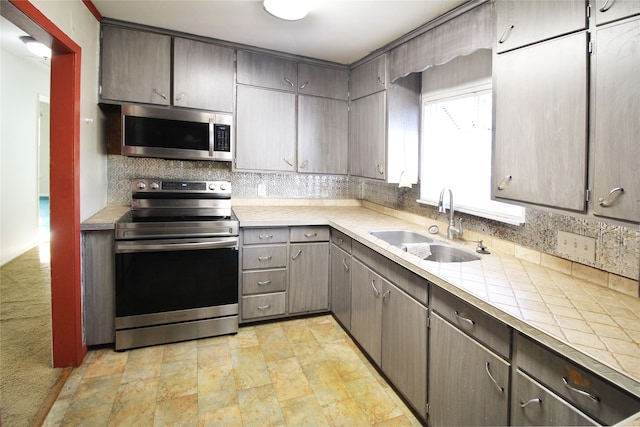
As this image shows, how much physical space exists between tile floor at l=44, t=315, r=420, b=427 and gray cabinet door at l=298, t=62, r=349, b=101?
7.27ft

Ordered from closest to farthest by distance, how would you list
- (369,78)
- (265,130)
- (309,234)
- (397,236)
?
(397,236), (309,234), (369,78), (265,130)

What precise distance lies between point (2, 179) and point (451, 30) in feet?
16.7

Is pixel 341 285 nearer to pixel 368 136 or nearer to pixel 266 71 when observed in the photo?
pixel 368 136

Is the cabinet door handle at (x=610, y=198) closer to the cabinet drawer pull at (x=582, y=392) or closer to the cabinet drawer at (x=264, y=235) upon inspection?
the cabinet drawer pull at (x=582, y=392)

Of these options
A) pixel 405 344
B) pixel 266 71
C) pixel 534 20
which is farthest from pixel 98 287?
pixel 534 20

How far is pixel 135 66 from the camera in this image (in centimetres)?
272

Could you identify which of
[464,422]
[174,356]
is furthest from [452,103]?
[174,356]

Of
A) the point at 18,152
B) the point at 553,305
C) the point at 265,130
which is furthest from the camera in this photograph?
the point at 18,152

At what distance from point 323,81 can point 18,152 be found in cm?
413

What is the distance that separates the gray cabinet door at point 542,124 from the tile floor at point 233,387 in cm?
132

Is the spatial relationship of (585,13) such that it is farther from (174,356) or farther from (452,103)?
(174,356)

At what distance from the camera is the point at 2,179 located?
420cm

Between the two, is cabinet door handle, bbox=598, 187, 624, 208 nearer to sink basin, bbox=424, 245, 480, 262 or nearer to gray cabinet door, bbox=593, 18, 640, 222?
gray cabinet door, bbox=593, 18, 640, 222

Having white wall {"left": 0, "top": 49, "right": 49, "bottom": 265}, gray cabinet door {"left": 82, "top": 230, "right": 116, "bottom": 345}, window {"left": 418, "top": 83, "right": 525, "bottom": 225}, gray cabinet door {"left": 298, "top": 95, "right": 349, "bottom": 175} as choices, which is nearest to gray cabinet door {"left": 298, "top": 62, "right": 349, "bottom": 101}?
gray cabinet door {"left": 298, "top": 95, "right": 349, "bottom": 175}
